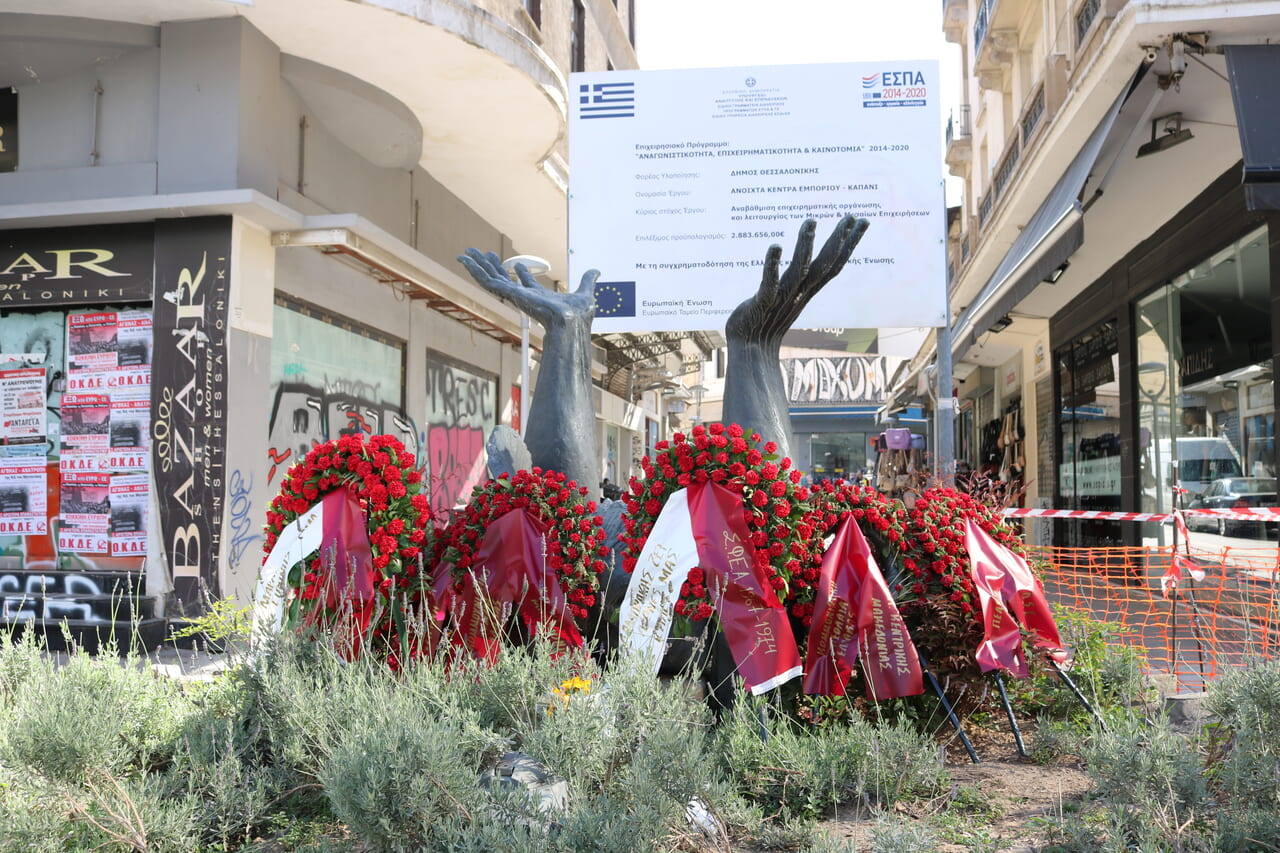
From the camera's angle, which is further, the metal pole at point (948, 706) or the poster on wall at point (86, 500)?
the poster on wall at point (86, 500)

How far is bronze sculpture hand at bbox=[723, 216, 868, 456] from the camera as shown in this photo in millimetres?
4574

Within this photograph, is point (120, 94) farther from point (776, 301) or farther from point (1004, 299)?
point (1004, 299)

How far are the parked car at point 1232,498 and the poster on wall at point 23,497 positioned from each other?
10173 mm

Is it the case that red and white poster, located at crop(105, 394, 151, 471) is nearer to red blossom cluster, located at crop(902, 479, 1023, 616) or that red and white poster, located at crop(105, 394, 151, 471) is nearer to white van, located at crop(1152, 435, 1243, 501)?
red blossom cluster, located at crop(902, 479, 1023, 616)

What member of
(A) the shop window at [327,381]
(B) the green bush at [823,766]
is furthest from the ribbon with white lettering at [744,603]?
(A) the shop window at [327,381]

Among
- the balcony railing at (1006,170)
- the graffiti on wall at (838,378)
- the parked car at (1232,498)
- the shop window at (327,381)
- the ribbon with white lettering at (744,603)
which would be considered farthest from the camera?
the graffiti on wall at (838,378)

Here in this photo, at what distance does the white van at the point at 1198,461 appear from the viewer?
8156mm

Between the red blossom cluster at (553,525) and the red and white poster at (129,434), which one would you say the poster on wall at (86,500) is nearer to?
the red and white poster at (129,434)

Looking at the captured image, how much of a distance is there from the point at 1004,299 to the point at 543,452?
632cm

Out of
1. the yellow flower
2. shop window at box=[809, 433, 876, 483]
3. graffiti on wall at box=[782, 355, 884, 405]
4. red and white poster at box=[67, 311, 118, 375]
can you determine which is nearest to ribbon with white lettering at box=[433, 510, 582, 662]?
the yellow flower

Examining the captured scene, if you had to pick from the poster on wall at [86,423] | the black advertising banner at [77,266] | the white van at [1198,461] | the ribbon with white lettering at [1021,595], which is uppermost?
the black advertising banner at [77,266]

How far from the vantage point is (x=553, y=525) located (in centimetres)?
433

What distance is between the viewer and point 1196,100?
286 inches

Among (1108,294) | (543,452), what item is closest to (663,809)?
(543,452)
